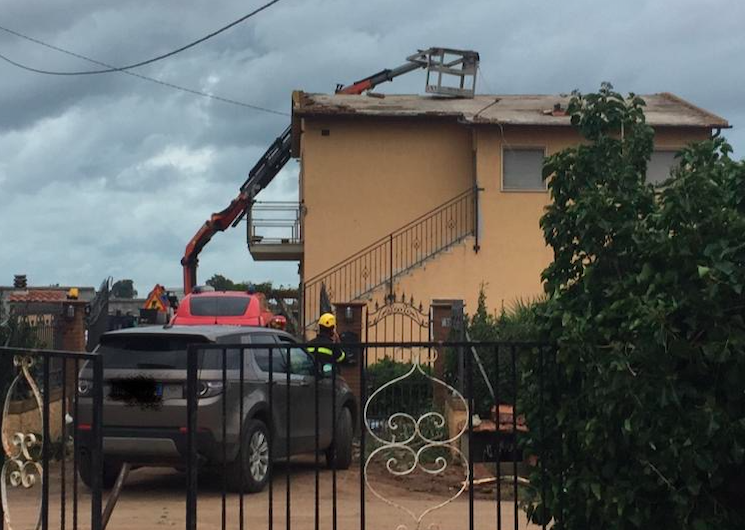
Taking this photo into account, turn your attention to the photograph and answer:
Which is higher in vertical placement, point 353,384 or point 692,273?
point 692,273

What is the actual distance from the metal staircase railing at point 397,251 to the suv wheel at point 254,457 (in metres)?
13.4

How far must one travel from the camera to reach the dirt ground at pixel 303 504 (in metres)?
9.00

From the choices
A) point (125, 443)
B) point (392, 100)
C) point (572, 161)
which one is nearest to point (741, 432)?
point (572, 161)

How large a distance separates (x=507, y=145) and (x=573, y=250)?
1901 centimetres

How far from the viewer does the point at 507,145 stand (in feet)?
78.8

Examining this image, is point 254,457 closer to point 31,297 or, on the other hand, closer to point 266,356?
point 266,356

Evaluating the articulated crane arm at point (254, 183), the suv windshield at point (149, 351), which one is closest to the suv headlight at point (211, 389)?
the suv windshield at point (149, 351)

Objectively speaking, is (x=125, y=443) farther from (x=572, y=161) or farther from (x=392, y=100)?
(x=392, y=100)

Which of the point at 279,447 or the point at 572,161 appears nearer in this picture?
the point at 572,161

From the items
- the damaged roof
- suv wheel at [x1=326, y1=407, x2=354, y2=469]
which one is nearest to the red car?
the damaged roof

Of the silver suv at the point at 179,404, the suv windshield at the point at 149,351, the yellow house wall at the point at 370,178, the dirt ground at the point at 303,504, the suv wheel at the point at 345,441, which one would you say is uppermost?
the yellow house wall at the point at 370,178

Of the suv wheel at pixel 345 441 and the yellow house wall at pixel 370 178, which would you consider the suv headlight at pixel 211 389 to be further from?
the yellow house wall at pixel 370 178

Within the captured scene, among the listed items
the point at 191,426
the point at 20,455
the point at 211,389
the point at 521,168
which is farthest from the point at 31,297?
the point at 20,455

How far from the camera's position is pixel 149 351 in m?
9.77
